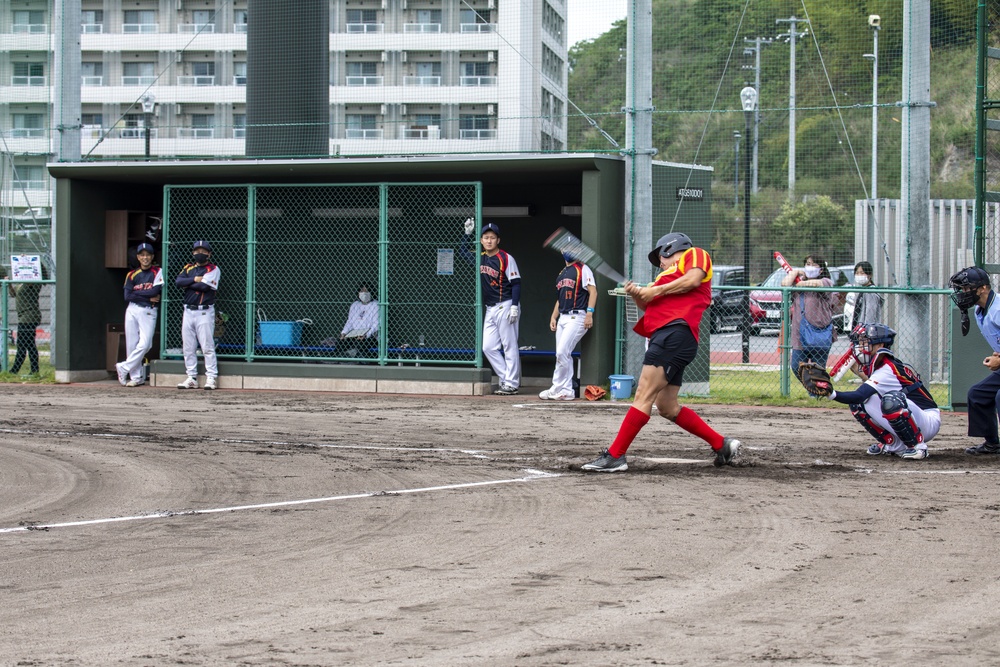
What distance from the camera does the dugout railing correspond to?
15070mm

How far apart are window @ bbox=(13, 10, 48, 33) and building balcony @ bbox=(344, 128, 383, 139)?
5.64m

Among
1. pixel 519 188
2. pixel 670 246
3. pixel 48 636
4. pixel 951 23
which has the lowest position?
pixel 48 636

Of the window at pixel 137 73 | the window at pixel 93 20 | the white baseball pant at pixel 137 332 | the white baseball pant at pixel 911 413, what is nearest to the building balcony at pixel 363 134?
the white baseball pant at pixel 137 332

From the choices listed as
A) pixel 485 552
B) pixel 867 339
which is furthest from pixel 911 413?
pixel 485 552

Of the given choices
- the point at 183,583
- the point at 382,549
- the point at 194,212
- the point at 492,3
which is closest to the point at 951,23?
the point at 492,3

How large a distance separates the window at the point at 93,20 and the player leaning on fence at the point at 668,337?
4713 centimetres

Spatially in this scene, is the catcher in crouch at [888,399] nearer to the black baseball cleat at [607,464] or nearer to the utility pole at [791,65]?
the black baseball cleat at [607,464]

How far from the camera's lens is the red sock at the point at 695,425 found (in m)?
9.22

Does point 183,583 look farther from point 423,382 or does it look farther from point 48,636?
point 423,382

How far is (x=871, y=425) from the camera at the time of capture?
33.4 feet

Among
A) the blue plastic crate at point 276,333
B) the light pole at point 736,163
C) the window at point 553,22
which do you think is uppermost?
the window at point 553,22

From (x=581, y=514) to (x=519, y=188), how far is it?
1127cm

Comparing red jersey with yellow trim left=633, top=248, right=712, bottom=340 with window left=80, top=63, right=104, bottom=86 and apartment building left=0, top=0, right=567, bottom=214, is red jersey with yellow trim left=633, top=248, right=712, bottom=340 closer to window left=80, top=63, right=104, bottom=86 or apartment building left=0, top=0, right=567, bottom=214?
apartment building left=0, top=0, right=567, bottom=214

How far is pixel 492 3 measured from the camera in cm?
2097
